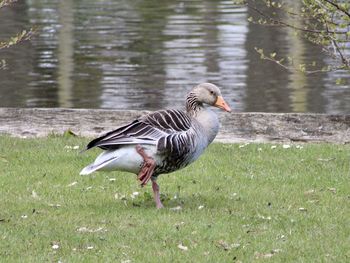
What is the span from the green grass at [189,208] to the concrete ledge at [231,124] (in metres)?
0.89

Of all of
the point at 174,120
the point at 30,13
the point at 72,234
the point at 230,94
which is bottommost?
the point at 30,13

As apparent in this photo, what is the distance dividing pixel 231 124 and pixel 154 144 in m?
4.51

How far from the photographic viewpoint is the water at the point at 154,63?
16.8 metres

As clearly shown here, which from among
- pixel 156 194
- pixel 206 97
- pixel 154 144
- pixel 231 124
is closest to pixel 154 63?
pixel 231 124

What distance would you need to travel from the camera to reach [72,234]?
26.0 ft

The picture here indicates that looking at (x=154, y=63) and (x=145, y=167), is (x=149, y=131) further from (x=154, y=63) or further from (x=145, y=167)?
(x=154, y=63)

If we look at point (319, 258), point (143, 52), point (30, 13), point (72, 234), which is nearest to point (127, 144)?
point (72, 234)

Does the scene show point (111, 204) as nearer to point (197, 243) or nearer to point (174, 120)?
point (174, 120)

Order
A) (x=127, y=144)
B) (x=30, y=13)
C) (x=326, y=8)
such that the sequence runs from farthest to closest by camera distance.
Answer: (x=30, y=13), (x=326, y=8), (x=127, y=144)

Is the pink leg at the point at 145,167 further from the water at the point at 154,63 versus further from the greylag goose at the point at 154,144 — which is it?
the water at the point at 154,63

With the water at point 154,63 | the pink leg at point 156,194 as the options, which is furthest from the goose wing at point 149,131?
the water at point 154,63

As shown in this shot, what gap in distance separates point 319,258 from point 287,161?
364 centimetres

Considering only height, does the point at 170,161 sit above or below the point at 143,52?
above

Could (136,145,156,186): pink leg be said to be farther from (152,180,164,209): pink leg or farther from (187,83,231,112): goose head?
(187,83,231,112): goose head
